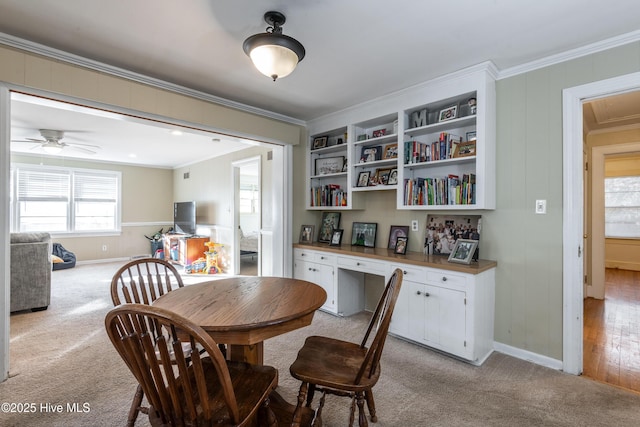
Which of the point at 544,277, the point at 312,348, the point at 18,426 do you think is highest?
the point at 544,277

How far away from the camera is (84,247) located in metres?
6.75

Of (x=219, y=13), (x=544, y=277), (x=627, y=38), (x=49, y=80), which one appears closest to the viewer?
(x=219, y=13)

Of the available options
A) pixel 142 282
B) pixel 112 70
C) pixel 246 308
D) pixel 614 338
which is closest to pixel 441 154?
pixel 246 308

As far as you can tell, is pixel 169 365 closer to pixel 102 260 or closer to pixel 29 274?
pixel 29 274

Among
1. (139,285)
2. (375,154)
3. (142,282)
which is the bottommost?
(139,285)

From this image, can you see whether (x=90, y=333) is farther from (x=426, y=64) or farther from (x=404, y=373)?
(x=426, y=64)

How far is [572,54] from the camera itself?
2.27 m

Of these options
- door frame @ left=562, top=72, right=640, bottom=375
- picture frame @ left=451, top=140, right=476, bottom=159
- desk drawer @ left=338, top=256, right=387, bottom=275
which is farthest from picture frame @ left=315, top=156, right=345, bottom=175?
door frame @ left=562, top=72, right=640, bottom=375

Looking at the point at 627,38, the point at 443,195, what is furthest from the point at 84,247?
the point at 627,38

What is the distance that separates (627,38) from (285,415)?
10.5 ft

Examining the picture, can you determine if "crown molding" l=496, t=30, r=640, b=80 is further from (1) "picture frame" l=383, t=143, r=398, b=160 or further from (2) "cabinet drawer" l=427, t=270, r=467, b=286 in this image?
(2) "cabinet drawer" l=427, t=270, r=467, b=286

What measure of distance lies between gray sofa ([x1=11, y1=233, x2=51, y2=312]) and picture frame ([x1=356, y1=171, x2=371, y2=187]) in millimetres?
3799

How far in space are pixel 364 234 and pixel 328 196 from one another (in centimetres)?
64

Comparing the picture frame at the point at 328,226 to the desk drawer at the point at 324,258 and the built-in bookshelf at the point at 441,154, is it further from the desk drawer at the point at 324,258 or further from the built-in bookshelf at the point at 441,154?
the built-in bookshelf at the point at 441,154
